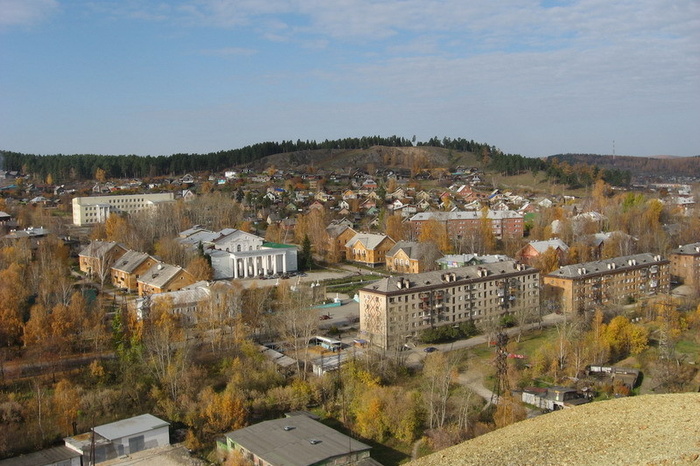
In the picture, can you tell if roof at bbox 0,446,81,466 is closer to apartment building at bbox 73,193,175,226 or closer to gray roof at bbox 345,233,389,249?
gray roof at bbox 345,233,389,249

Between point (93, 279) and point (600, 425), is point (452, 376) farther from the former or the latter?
point (93, 279)

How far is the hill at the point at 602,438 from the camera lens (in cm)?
727

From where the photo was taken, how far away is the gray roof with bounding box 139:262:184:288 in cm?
2128

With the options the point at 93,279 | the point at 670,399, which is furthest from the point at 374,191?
the point at 670,399

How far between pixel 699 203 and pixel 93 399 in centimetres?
3833

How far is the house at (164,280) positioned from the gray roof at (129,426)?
851cm

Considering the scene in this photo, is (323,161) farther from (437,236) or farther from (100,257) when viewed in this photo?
(100,257)

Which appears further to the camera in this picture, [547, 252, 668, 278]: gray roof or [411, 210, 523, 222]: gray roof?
[411, 210, 523, 222]: gray roof

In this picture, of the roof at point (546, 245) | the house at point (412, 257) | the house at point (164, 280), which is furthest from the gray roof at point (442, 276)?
the house at point (164, 280)

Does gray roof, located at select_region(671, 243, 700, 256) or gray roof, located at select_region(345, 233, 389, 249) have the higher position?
gray roof, located at select_region(345, 233, 389, 249)

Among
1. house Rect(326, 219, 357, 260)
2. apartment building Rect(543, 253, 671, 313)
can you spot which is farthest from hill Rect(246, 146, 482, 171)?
apartment building Rect(543, 253, 671, 313)

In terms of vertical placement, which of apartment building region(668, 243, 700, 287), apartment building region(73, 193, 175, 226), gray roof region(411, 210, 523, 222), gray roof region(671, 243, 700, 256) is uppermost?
apartment building region(73, 193, 175, 226)

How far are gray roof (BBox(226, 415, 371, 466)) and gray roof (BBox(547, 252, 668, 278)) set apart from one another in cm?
1251

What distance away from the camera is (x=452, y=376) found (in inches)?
589
